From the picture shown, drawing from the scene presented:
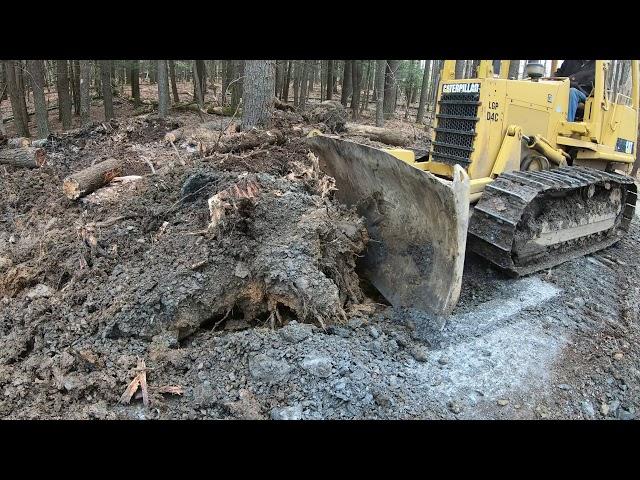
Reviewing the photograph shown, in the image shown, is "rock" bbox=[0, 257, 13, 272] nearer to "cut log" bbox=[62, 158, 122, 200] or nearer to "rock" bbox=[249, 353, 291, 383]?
"cut log" bbox=[62, 158, 122, 200]

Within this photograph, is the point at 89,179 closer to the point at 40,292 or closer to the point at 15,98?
the point at 40,292

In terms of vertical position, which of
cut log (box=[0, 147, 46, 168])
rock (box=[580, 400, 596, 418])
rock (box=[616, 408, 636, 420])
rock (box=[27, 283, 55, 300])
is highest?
cut log (box=[0, 147, 46, 168])

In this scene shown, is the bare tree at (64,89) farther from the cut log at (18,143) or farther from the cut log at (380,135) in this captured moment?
the cut log at (380,135)

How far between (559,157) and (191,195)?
15.9ft

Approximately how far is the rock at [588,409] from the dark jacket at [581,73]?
503 cm

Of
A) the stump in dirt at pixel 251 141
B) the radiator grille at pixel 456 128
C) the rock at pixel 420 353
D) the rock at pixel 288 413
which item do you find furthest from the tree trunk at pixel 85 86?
the rock at pixel 288 413

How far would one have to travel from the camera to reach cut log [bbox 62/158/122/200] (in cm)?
609

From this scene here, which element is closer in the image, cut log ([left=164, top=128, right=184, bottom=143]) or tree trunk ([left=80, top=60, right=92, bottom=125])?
cut log ([left=164, top=128, right=184, bottom=143])

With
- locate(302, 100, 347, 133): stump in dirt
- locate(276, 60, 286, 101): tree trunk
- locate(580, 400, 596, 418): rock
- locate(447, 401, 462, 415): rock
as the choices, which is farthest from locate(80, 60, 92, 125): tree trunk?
locate(580, 400, 596, 418): rock

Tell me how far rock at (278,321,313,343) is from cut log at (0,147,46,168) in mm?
6012

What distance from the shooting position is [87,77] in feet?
45.8

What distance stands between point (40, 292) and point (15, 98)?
427 inches

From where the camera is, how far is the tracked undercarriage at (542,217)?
5128 mm

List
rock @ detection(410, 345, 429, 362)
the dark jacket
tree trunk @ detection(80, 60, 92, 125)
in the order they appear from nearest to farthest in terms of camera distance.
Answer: rock @ detection(410, 345, 429, 362)
the dark jacket
tree trunk @ detection(80, 60, 92, 125)
